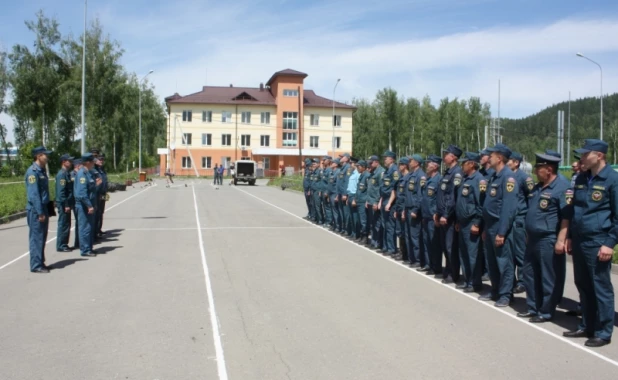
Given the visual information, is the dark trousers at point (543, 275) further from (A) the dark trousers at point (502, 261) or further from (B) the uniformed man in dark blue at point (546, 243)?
(A) the dark trousers at point (502, 261)

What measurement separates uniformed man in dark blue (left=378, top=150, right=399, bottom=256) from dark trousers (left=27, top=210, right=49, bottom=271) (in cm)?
636

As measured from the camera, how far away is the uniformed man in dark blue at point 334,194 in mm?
16883

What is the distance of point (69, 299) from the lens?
840 centimetres

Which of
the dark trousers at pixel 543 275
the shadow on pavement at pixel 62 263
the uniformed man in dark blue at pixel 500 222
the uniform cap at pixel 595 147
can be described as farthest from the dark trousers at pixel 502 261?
the shadow on pavement at pixel 62 263

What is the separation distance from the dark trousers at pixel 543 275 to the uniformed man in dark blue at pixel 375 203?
585 centimetres

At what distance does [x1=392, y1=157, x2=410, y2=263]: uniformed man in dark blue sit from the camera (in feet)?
37.9

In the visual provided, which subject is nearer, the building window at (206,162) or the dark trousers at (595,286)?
the dark trousers at (595,286)

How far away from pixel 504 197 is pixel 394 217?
14.4 ft

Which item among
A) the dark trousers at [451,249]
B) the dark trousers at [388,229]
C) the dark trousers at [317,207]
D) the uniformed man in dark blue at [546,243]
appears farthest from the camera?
the dark trousers at [317,207]

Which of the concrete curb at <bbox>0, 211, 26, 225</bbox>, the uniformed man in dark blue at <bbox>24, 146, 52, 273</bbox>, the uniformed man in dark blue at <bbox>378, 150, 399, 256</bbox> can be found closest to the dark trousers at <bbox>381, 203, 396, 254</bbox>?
the uniformed man in dark blue at <bbox>378, 150, 399, 256</bbox>

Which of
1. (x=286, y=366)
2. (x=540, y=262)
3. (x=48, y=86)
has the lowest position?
(x=286, y=366)

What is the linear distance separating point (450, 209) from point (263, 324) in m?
3.74

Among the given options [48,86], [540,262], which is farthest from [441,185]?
[48,86]

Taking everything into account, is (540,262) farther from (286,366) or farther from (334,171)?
(334,171)
